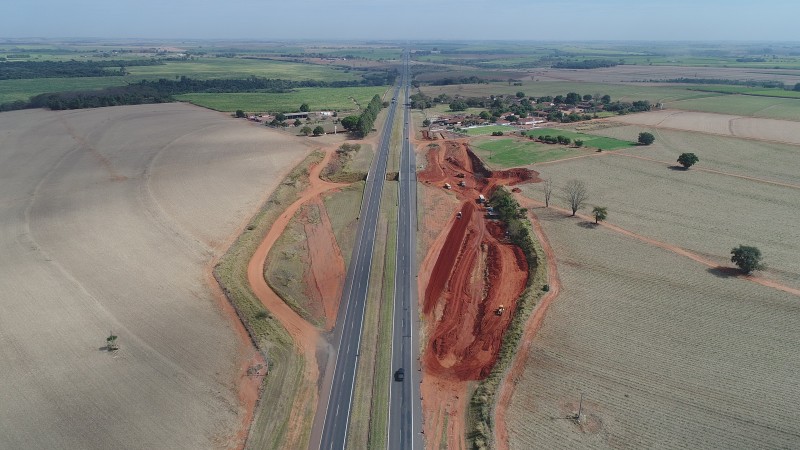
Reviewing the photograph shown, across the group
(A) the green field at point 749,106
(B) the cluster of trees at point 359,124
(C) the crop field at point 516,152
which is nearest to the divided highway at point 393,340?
(C) the crop field at point 516,152

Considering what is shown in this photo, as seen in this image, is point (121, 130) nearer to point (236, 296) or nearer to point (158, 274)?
point (158, 274)

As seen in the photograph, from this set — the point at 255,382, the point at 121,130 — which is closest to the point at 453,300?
the point at 255,382

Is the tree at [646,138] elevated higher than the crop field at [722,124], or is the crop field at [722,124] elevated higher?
the crop field at [722,124]

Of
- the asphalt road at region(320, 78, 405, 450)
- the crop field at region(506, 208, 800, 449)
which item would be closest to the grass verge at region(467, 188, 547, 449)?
the crop field at region(506, 208, 800, 449)

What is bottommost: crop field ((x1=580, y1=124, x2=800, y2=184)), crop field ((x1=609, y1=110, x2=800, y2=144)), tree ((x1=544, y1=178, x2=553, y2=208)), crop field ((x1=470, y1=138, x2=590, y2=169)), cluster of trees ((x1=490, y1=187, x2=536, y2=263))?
cluster of trees ((x1=490, y1=187, x2=536, y2=263))

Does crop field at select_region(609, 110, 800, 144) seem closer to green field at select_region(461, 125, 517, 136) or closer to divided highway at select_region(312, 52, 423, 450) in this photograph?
green field at select_region(461, 125, 517, 136)

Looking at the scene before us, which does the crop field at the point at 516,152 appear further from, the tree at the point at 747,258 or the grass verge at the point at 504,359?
the tree at the point at 747,258

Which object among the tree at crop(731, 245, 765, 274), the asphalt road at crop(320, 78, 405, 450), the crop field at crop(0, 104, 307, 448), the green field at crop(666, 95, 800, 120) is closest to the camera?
the crop field at crop(0, 104, 307, 448)
